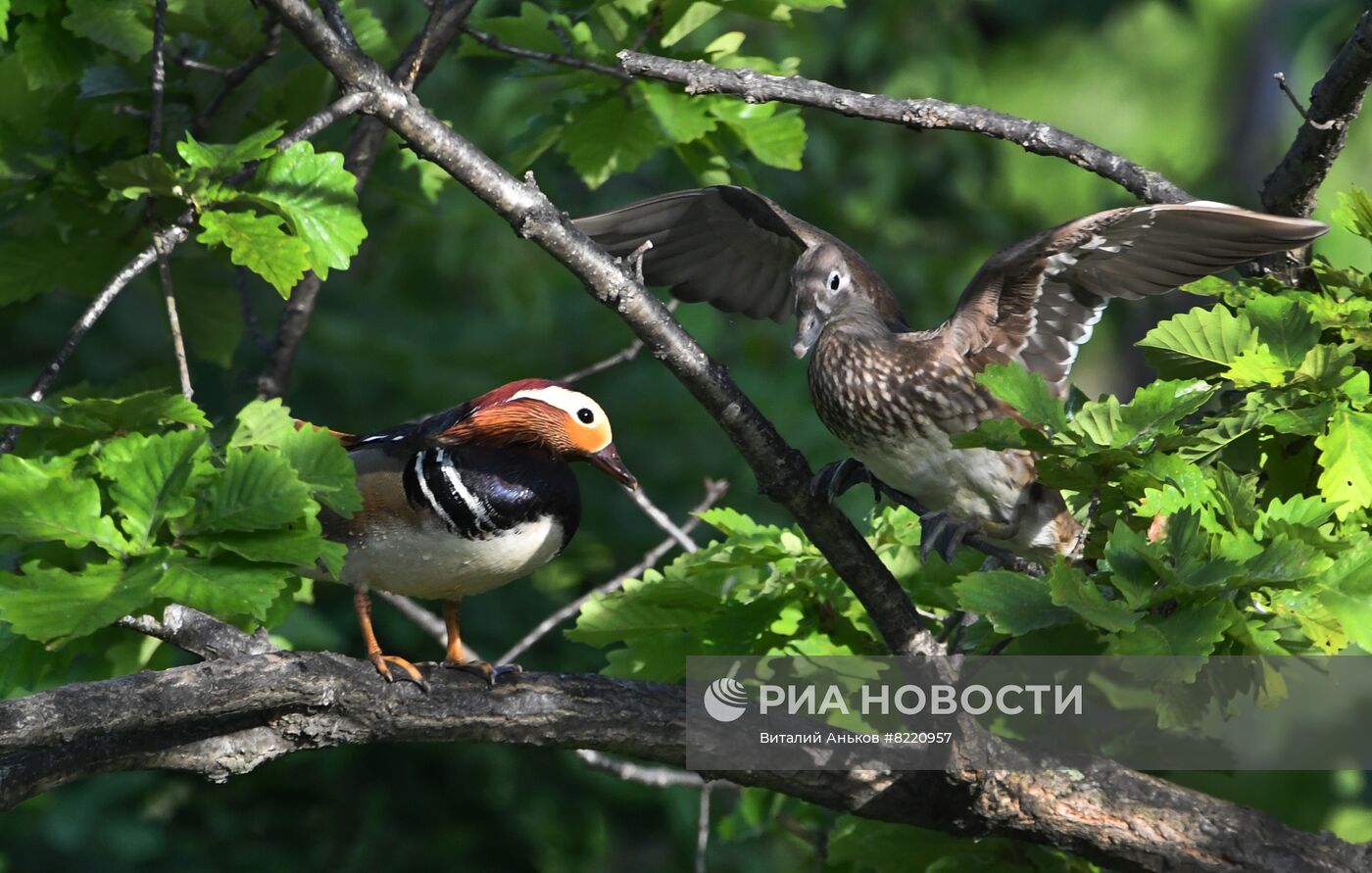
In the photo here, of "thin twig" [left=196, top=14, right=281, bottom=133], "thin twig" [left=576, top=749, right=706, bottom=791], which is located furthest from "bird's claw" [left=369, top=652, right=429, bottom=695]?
"thin twig" [left=196, top=14, right=281, bottom=133]

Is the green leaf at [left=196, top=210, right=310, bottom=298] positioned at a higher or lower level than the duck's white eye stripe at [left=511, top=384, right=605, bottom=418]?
higher

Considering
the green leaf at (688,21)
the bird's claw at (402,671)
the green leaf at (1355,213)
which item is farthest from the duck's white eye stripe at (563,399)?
the green leaf at (1355,213)

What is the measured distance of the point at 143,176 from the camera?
2.74 m

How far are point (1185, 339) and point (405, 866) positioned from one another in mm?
3617

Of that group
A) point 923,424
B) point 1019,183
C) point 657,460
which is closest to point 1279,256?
point 923,424

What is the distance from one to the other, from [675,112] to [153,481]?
1.66 metres

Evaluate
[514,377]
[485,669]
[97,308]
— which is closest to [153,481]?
[97,308]

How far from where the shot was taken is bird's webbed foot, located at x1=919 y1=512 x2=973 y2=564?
318cm

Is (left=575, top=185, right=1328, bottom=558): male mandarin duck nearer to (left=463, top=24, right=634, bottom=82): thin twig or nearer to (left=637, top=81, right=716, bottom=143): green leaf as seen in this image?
(left=637, top=81, right=716, bottom=143): green leaf

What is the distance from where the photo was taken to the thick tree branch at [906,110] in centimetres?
287

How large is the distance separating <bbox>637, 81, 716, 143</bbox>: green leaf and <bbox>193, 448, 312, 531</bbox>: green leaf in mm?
1476

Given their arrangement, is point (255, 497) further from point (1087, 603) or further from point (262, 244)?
point (1087, 603)

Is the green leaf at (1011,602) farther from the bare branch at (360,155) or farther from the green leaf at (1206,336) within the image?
the bare branch at (360,155)

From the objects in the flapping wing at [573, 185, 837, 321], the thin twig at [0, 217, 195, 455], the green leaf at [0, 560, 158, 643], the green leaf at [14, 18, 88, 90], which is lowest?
the green leaf at [0, 560, 158, 643]
